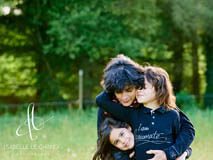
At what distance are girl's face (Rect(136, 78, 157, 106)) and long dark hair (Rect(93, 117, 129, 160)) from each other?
21cm

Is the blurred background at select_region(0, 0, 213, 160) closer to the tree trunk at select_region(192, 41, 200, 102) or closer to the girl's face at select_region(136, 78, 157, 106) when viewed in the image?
the tree trunk at select_region(192, 41, 200, 102)

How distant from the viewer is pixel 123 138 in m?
3.83

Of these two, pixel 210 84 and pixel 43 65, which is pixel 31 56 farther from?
Answer: pixel 210 84

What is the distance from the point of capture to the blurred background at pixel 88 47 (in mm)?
12703

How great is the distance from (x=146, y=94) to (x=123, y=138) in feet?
1.00

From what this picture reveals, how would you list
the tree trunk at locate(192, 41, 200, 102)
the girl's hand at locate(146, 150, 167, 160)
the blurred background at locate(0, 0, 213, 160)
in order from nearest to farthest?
the girl's hand at locate(146, 150, 167, 160) < the blurred background at locate(0, 0, 213, 160) < the tree trunk at locate(192, 41, 200, 102)

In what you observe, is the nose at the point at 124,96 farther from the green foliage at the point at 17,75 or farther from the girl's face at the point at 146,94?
the green foliage at the point at 17,75

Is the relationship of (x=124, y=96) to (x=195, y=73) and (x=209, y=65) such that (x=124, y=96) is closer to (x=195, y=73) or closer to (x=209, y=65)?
(x=209, y=65)

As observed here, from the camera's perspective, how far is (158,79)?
3.79m

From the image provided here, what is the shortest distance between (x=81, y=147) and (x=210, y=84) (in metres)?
9.00

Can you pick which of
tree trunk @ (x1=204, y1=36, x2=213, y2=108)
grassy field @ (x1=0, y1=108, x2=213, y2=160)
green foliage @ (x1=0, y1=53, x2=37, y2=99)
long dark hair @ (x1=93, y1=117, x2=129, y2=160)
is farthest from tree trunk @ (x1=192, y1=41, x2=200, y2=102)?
long dark hair @ (x1=93, y1=117, x2=129, y2=160)

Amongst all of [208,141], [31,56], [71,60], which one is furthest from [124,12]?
[208,141]

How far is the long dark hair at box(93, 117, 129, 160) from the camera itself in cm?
390

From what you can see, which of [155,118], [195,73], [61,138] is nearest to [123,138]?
[155,118]
